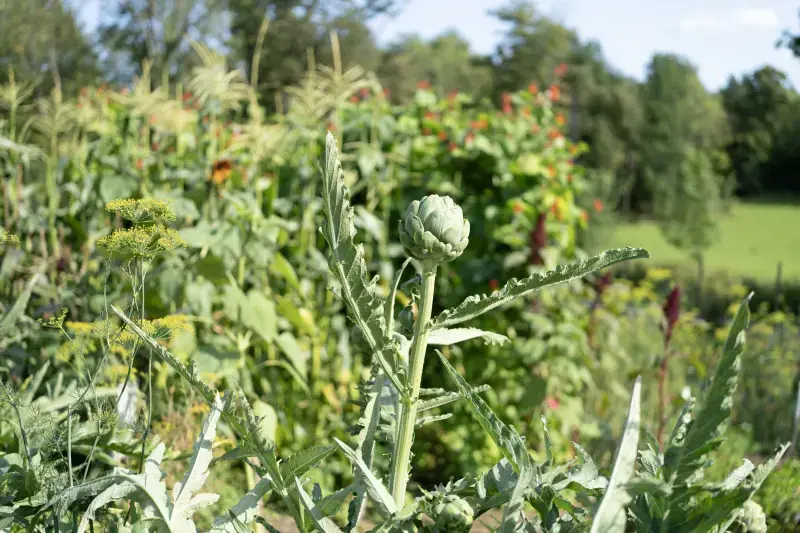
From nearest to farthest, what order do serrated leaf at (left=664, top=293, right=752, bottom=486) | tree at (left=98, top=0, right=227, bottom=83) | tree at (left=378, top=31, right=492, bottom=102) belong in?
serrated leaf at (left=664, top=293, right=752, bottom=486)
tree at (left=98, top=0, right=227, bottom=83)
tree at (left=378, top=31, right=492, bottom=102)

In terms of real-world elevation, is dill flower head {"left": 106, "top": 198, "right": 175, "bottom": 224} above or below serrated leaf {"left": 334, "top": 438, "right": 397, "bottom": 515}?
above

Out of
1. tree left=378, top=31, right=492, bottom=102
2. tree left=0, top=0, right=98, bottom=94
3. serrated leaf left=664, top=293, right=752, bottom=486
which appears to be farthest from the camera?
tree left=378, top=31, right=492, bottom=102

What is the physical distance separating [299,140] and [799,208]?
2916cm

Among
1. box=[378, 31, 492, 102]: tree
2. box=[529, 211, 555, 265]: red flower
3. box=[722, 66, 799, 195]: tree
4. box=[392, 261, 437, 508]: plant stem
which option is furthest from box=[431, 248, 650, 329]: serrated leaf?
box=[722, 66, 799, 195]: tree

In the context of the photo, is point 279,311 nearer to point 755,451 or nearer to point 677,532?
point 677,532

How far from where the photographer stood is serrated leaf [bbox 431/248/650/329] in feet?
3.02

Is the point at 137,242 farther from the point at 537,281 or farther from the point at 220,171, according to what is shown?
the point at 220,171

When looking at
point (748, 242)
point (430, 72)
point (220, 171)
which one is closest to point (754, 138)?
point (748, 242)

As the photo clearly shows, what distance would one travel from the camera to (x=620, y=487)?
823 millimetres

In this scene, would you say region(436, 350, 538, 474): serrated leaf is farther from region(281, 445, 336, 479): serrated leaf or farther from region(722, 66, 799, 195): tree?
region(722, 66, 799, 195): tree

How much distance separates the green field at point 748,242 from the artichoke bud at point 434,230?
37.9 ft

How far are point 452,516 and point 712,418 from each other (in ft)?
1.02

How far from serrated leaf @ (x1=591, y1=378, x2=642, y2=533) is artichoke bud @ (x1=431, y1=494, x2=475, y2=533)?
0.15 m

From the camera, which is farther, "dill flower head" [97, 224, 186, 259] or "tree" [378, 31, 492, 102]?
"tree" [378, 31, 492, 102]
